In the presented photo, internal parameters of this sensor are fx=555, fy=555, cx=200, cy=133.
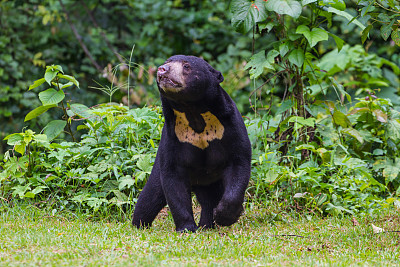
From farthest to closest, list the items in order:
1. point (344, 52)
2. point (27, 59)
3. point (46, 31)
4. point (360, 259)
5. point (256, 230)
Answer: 1. point (46, 31)
2. point (27, 59)
3. point (344, 52)
4. point (256, 230)
5. point (360, 259)

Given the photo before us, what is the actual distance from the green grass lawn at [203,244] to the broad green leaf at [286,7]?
6.14 ft

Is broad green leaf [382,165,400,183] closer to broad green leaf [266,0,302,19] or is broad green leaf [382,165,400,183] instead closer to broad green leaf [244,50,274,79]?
broad green leaf [244,50,274,79]

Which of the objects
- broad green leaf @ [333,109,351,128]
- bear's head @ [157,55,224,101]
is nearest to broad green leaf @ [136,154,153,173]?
bear's head @ [157,55,224,101]

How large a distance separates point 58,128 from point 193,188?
1.93 m

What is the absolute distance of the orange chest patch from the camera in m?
4.17

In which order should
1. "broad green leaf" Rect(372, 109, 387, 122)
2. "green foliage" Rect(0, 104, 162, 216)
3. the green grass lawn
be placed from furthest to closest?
"broad green leaf" Rect(372, 109, 387, 122) < "green foliage" Rect(0, 104, 162, 216) < the green grass lawn

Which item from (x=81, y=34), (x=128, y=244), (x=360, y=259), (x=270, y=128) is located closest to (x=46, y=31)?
(x=81, y=34)

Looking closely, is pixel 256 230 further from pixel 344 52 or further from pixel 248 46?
pixel 248 46

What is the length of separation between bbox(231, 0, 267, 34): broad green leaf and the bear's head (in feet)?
4.09

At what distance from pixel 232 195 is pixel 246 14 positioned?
1933 mm

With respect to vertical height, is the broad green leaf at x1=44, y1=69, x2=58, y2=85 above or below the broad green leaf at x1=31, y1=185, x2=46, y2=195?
above

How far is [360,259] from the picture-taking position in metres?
3.48

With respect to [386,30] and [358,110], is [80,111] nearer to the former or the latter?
[358,110]

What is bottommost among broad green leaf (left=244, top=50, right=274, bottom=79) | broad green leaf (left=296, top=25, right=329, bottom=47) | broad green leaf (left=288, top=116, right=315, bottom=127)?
broad green leaf (left=288, top=116, right=315, bottom=127)
